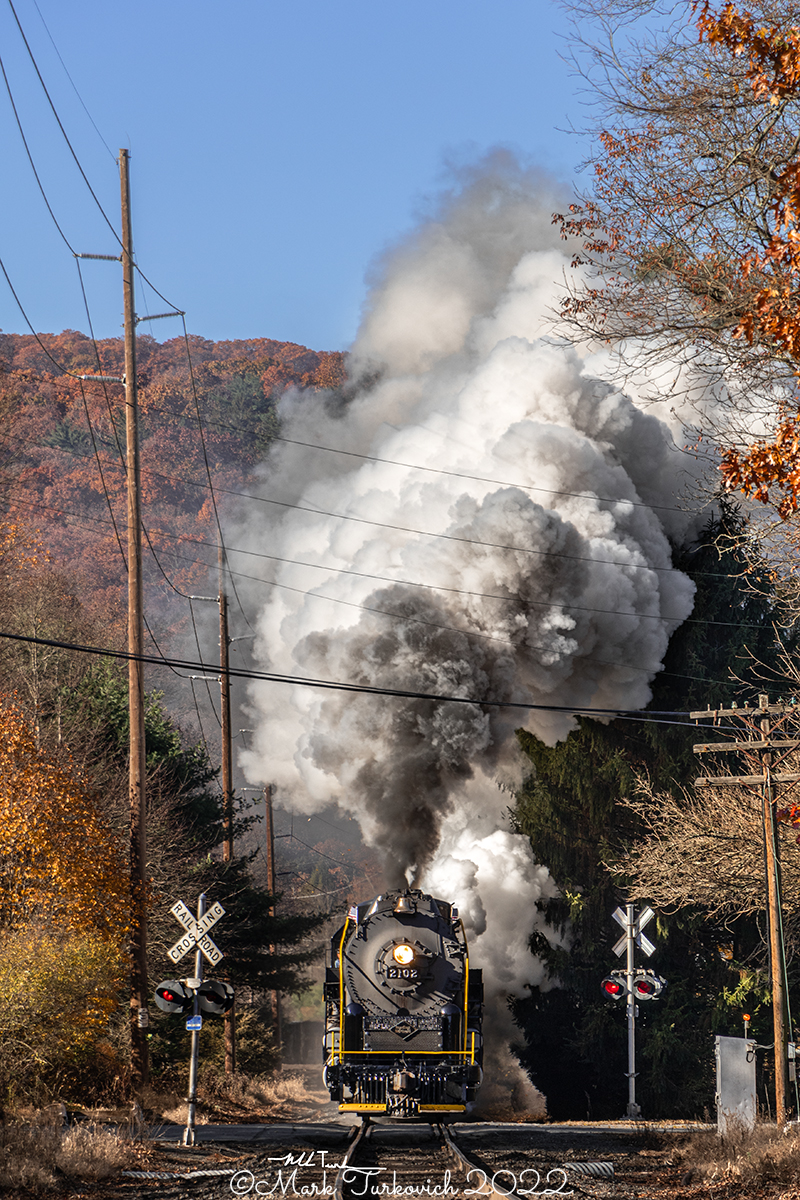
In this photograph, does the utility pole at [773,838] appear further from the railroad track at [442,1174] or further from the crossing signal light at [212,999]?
the crossing signal light at [212,999]

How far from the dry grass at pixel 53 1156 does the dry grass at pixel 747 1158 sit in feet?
18.7

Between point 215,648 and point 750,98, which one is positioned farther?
point 215,648

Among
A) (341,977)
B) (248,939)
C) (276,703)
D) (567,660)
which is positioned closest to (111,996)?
(341,977)

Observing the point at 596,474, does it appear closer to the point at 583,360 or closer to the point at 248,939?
the point at 583,360

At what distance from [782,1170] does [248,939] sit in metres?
19.5

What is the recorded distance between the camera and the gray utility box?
1575 cm

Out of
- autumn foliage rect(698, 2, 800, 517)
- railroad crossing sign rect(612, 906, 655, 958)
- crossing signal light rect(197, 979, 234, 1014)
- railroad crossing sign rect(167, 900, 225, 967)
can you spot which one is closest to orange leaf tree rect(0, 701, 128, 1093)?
railroad crossing sign rect(167, 900, 225, 967)

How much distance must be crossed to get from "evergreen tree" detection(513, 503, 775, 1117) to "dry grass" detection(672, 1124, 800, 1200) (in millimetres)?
16911

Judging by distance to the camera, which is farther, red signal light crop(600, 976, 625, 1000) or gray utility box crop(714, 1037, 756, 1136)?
red signal light crop(600, 976, 625, 1000)

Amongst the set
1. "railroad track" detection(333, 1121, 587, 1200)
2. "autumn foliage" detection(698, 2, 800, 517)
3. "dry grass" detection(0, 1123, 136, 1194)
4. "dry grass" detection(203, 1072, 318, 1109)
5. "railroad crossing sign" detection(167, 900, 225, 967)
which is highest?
"autumn foliage" detection(698, 2, 800, 517)

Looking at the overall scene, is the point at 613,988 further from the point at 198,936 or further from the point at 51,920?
the point at 51,920

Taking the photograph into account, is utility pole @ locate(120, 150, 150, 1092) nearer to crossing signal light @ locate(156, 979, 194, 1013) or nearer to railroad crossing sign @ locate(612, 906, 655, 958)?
crossing signal light @ locate(156, 979, 194, 1013)

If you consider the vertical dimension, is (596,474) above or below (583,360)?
below

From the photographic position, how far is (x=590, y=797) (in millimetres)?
35656
